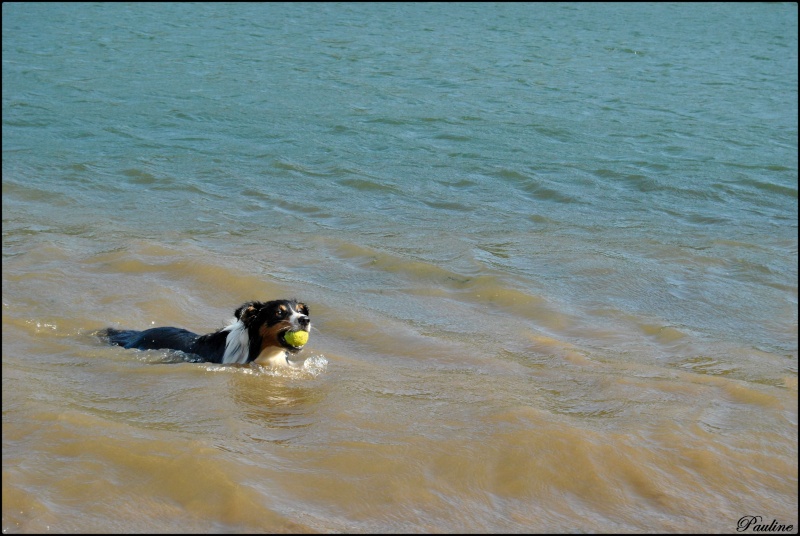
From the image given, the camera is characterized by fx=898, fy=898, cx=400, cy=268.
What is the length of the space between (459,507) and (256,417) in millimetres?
1687

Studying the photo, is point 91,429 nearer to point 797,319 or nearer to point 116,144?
point 797,319

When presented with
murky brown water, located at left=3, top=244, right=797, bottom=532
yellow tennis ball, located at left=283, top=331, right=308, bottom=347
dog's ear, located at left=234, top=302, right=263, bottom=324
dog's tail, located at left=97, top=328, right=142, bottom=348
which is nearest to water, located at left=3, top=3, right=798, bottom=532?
murky brown water, located at left=3, top=244, right=797, bottom=532

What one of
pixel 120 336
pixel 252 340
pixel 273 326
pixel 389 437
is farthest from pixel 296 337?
pixel 120 336

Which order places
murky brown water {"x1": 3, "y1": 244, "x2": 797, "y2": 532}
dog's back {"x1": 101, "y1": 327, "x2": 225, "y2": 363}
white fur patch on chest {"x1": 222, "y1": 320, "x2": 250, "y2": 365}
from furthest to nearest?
dog's back {"x1": 101, "y1": 327, "x2": 225, "y2": 363}, white fur patch on chest {"x1": 222, "y1": 320, "x2": 250, "y2": 365}, murky brown water {"x1": 3, "y1": 244, "x2": 797, "y2": 532}

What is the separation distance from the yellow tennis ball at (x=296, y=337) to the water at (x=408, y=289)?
0.80 feet

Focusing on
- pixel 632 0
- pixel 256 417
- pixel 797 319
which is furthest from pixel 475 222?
pixel 632 0

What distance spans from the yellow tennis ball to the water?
0.24 metres

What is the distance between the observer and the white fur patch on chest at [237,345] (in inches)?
259

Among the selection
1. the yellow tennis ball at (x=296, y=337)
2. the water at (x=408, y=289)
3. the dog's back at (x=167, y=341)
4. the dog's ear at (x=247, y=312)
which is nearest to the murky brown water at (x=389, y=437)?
the water at (x=408, y=289)

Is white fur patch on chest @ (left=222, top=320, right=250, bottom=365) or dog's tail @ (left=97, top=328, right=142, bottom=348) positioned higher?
white fur patch on chest @ (left=222, top=320, right=250, bottom=365)

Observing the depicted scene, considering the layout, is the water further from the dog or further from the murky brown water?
the dog

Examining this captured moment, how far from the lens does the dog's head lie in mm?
6449

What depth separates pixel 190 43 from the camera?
21.8 metres

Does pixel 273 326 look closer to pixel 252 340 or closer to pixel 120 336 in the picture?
pixel 252 340
